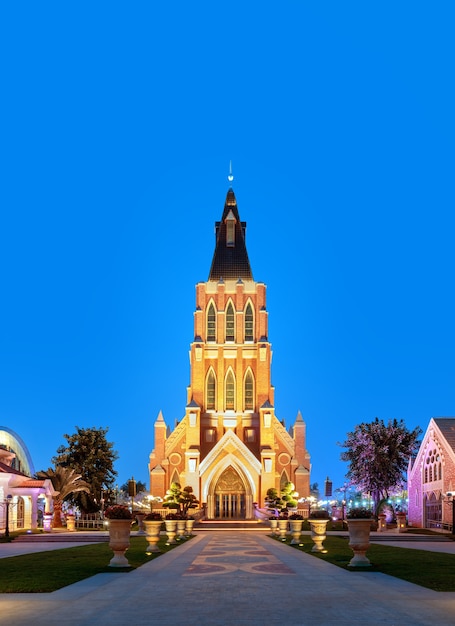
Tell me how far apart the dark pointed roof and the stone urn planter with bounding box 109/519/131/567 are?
65244 millimetres

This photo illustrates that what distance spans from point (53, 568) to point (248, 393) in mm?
61366

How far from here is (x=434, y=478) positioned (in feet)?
181

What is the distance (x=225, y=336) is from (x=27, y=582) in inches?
2621

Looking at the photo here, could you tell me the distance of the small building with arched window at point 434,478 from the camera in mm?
51375

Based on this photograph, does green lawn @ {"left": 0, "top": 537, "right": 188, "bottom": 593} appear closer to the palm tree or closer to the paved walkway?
the paved walkway

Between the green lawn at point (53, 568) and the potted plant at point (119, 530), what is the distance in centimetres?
39

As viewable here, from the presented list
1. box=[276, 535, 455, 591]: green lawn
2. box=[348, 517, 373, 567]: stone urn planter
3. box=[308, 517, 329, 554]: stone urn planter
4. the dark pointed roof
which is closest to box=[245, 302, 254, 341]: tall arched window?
the dark pointed roof

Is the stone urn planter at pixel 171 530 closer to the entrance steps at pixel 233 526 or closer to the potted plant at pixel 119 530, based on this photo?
the potted plant at pixel 119 530

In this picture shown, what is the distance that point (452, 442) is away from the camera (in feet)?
172

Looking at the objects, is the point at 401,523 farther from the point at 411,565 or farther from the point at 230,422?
the point at 230,422

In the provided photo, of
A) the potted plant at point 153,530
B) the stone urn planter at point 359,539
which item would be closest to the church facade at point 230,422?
the potted plant at point 153,530

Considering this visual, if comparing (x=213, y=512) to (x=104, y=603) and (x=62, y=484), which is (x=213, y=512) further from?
(x=104, y=603)

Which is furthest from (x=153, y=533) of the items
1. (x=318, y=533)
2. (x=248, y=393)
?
(x=248, y=393)

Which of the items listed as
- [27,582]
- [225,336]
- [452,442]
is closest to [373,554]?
[27,582]
